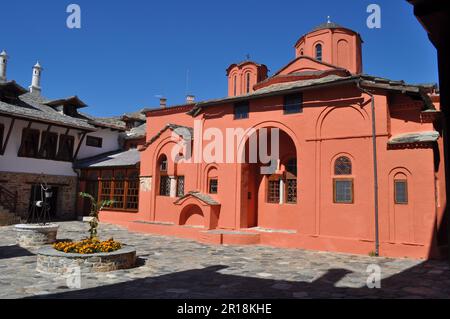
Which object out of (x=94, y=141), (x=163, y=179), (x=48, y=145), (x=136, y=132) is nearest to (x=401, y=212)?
(x=163, y=179)

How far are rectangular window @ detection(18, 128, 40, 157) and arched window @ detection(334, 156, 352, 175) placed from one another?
1752 centimetres

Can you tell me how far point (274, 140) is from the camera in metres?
16.2

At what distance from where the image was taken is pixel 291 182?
16016 mm

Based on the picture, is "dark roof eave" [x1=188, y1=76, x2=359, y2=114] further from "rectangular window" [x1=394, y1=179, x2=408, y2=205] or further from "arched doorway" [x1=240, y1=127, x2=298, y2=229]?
"rectangular window" [x1=394, y1=179, x2=408, y2=205]

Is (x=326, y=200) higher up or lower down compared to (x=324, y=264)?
higher up

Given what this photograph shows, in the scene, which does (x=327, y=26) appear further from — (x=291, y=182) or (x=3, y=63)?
(x=3, y=63)

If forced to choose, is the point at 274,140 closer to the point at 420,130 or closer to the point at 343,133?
the point at 343,133

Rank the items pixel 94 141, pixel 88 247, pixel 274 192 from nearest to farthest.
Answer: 1. pixel 88 247
2. pixel 274 192
3. pixel 94 141

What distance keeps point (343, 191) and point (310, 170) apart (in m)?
1.47

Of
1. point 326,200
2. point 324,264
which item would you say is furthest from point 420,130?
point 324,264

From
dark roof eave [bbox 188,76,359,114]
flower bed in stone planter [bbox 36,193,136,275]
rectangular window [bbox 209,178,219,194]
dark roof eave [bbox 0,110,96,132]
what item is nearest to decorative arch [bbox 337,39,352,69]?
dark roof eave [bbox 188,76,359,114]

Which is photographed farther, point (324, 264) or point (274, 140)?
point (274, 140)
